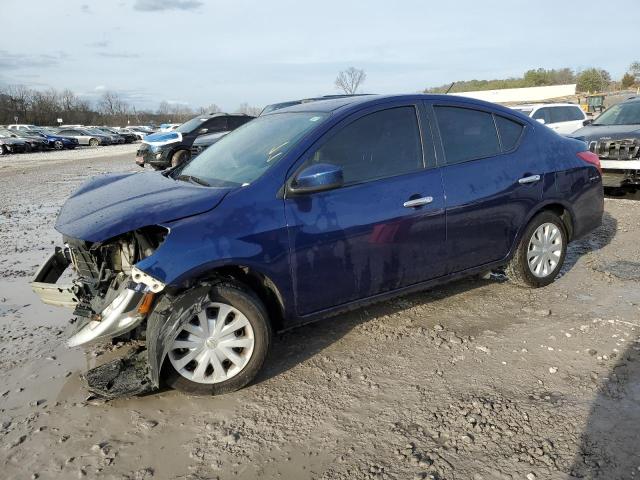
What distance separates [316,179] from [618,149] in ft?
22.7

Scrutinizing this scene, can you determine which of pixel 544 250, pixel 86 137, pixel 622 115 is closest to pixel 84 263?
pixel 544 250

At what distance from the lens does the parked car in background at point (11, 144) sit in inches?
1150

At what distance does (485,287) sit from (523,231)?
0.67m

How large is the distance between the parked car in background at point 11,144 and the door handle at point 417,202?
32030 mm

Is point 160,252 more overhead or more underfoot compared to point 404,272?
more overhead

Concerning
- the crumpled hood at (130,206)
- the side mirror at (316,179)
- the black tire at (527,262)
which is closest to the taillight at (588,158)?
the black tire at (527,262)

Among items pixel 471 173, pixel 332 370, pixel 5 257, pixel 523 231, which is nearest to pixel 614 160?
pixel 523 231

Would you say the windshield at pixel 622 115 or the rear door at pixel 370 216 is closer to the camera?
the rear door at pixel 370 216

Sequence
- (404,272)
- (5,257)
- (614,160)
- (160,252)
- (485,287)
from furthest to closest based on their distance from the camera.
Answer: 1. (614,160)
2. (5,257)
3. (485,287)
4. (404,272)
5. (160,252)

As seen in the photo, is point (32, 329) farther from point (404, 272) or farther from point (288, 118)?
point (404, 272)

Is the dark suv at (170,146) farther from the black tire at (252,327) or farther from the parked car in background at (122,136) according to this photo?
the parked car in background at (122,136)

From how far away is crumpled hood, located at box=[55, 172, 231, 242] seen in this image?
9.87 feet

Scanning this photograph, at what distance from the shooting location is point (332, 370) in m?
3.40

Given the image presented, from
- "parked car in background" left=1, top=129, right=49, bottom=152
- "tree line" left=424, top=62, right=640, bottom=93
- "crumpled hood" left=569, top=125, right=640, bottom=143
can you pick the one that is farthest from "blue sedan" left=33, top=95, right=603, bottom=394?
"tree line" left=424, top=62, right=640, bottom=93
